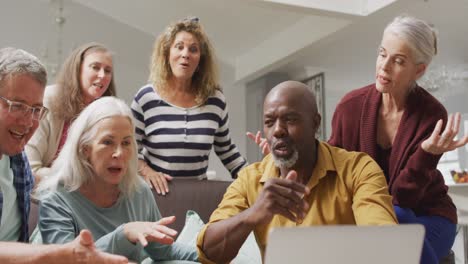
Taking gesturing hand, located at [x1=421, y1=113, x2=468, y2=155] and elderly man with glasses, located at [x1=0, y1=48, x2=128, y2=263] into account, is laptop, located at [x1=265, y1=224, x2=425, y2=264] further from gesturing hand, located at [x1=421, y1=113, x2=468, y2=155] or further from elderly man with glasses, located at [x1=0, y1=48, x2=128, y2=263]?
gesturing hand, located at [x1=421, y1=113, x2=468, y2=155]

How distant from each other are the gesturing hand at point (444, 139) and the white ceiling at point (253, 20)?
117 inches

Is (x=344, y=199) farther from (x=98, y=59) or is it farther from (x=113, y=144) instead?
(x=98, y=59)

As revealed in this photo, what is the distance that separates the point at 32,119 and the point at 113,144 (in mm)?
335

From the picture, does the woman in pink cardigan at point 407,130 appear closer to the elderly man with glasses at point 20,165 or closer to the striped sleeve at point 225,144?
the striped sleeve at point 225,144

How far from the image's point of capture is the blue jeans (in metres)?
1.59

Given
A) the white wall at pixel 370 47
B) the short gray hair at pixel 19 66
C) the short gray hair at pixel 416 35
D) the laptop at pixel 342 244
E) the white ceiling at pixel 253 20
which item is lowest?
the laptop at pixel 342 244

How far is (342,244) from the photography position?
80cm

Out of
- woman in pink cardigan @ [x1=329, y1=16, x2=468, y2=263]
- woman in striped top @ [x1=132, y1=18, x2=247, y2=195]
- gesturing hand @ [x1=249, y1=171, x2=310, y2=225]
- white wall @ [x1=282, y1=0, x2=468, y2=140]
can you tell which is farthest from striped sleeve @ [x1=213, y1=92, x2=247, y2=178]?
white wall @ [x1=282, y1=0, x2=468, y2=140]

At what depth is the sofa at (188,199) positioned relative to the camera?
2.04 metres

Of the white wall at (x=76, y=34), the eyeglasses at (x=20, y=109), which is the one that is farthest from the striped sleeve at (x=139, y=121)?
the white wall at (x=76, y=34)

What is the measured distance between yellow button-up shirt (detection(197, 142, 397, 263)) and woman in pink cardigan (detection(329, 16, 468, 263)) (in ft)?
0.88

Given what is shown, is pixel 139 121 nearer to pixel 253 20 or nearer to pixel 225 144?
pixel 225 144

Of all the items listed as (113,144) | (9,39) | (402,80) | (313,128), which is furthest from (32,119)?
(9,39)

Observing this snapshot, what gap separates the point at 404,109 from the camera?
172cm
